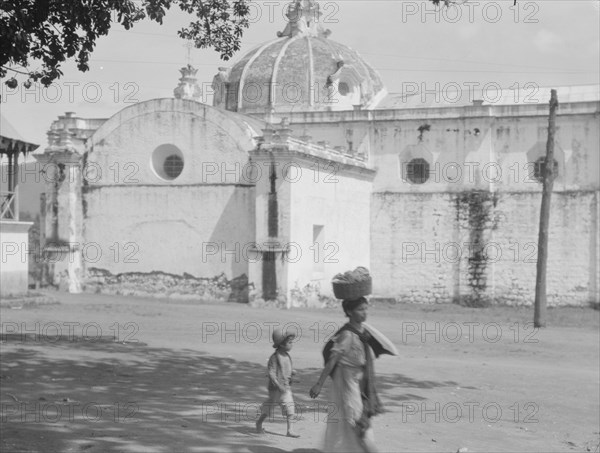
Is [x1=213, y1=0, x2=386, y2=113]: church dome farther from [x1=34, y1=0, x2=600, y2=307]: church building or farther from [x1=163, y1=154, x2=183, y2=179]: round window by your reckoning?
[x1=163, y1=154, x2=183, y2=179]: round window

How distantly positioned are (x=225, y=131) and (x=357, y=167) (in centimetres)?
484

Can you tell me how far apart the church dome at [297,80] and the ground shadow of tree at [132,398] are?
54.6ft

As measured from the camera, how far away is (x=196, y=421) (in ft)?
29.5

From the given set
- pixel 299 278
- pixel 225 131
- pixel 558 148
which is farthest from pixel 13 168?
pixel 558 148

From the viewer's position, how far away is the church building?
24.1 metres

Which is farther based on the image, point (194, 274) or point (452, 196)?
point (452, 196)

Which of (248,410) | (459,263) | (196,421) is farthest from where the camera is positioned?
(459,263)

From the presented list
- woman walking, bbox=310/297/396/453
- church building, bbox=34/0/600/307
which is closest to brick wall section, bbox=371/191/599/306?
church building, bbox=34/0/600/307

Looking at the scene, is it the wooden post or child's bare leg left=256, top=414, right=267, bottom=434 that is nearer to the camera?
child's bare leg left=256, top=414, right=267, bottom=434

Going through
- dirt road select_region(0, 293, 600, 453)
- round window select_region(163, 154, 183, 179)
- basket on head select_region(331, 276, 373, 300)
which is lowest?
dirt road select_region(0, 293, 600, 453)

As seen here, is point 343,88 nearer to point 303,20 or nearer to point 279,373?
point 303,20

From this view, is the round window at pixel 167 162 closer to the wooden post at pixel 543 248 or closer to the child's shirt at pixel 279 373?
the wooden post at pixel 543 248

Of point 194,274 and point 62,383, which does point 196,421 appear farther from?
point 194,274

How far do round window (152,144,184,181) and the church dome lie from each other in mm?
5770
